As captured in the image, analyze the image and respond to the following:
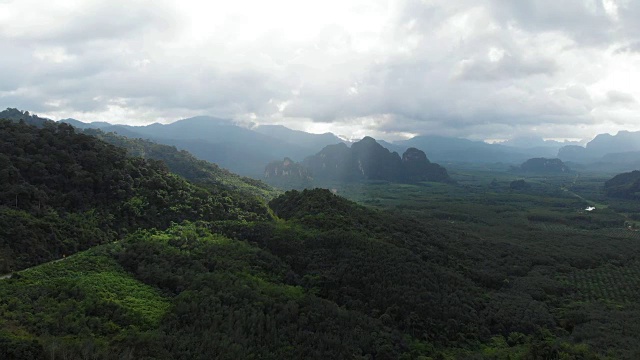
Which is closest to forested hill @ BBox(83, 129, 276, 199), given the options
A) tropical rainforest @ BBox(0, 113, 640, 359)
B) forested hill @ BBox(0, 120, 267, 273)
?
tropical rainforest @ BBox(0, 113, 640, 359)

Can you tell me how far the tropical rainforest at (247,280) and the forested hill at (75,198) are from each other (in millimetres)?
185

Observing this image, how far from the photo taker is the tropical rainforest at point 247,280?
27.2 metres

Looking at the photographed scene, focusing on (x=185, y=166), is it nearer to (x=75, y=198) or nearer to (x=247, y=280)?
(x=75, y=198)

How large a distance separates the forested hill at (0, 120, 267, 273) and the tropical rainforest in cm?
18

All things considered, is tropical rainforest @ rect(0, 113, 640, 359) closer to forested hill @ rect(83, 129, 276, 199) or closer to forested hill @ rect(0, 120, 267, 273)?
forested hill @ rect(0, 120, 267, 273)

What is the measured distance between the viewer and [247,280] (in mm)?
35844

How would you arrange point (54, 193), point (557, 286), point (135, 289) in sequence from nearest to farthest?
point (135, 289) < point (54, 193) < point (557, 286)

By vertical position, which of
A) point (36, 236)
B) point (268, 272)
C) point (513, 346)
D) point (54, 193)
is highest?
point (54, 193)

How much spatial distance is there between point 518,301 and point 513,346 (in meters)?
10.4

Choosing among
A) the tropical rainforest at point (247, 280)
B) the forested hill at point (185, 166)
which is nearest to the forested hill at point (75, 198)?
the tropical rainforest at point (247, 280)

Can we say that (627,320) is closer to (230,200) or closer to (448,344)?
(448,344)

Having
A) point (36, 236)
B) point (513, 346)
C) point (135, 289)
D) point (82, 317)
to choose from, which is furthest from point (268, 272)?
point (513, 346)

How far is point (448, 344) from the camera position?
36594 millimetres

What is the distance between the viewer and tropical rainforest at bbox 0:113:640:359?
27.2 m
